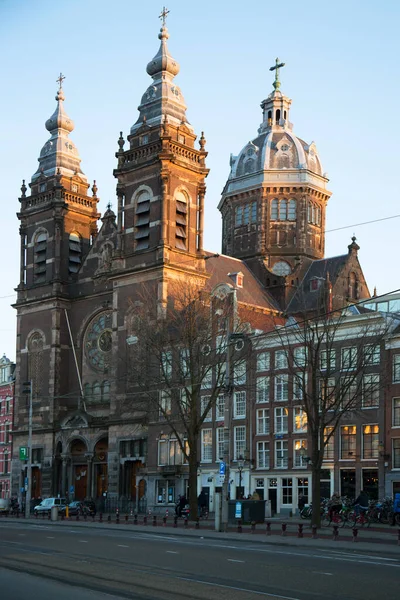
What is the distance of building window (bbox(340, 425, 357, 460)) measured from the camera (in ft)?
177

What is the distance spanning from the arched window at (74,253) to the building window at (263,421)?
28.8 m

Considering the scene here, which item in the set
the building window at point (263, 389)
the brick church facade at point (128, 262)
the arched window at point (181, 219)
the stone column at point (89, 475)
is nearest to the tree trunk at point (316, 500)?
the building window at point (263, 389)

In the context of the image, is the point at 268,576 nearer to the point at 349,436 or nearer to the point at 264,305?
the point at 349,436

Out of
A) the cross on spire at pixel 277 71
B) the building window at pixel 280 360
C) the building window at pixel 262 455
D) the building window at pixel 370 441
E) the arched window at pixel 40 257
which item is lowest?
the building window at pixel 262 455

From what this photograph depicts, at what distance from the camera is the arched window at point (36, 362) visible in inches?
3164

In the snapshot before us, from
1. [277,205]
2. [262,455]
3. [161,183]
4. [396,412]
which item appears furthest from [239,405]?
[277,205]

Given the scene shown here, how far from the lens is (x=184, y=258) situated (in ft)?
236

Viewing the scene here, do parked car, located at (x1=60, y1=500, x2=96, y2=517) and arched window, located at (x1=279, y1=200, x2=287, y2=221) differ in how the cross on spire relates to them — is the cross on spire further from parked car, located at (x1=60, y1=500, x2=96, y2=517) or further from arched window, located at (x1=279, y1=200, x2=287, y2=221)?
parked car, located at (x1=60, y1=500, x2=96, y2=517)

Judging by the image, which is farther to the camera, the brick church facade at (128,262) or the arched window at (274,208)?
the arched window at (274,208)

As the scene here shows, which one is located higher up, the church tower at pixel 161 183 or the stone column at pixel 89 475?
the church tower at pixel 161 183

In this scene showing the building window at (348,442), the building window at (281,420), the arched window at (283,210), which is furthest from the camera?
the arched window at (283,210)

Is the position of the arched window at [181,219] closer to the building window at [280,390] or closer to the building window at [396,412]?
the building window at [280,390]

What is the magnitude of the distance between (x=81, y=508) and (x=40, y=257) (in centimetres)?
2807

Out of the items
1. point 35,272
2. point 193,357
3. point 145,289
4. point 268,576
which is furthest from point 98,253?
point 268,576
